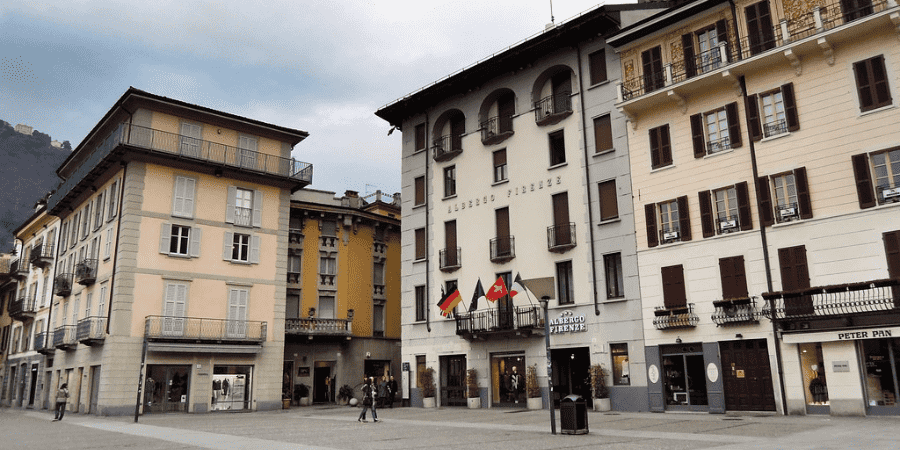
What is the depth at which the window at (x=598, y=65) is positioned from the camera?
97.0 feet

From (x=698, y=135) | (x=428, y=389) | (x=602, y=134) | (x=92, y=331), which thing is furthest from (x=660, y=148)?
(x=92, y=331)

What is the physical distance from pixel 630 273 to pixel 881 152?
32.4 ft

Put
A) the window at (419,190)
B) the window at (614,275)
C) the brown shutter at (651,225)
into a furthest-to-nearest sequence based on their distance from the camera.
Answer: the window at (419,190)
the window at (614,275)
the brown shutter at (651,225)

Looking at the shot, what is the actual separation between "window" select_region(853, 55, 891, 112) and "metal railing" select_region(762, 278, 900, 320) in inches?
236

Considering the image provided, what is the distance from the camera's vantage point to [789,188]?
23.2 metres

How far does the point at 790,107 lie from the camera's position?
922 inches

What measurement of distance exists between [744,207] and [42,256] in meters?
45.1

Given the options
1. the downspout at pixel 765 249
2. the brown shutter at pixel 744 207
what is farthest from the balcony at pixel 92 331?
the downspout at pixel 765 249

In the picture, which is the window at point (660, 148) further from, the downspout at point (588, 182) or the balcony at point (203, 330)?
the balcony at point (203, 330)

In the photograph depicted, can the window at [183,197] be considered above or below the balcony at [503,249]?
above

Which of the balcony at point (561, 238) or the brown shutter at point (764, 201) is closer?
the brown shutter at point (764, 201)

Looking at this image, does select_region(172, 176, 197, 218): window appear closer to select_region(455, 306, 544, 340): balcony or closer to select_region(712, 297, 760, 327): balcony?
select_region(455, 306, 544, 340): balcony

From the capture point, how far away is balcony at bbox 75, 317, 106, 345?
3288cm

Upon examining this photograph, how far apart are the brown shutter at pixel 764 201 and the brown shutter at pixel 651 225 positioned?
13.9ft
